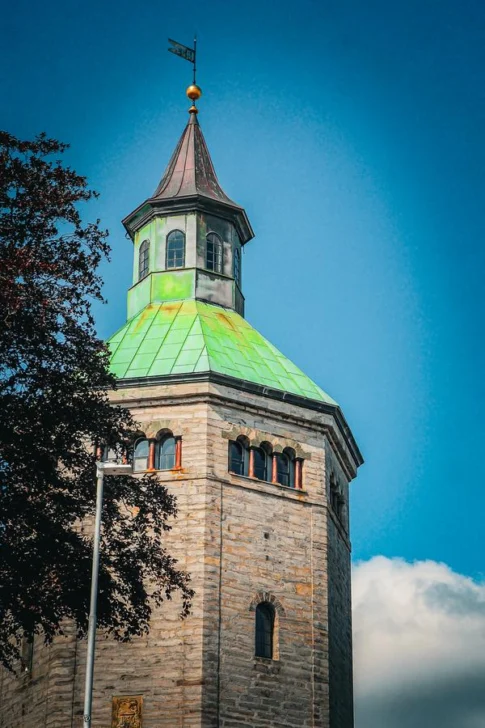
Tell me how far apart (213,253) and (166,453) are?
929 centimetres

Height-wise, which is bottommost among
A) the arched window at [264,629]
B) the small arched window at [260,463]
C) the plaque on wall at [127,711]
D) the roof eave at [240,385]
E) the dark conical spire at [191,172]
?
the plaque on wall at [127,711]

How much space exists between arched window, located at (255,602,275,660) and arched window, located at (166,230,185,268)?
12.6 meters

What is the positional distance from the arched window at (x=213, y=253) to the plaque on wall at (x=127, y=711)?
15.2 metres

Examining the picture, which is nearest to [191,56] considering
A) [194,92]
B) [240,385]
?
[194,92]

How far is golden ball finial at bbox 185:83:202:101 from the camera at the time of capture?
5003cm

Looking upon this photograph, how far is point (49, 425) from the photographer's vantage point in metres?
28.9

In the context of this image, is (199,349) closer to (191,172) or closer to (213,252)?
(213,252)

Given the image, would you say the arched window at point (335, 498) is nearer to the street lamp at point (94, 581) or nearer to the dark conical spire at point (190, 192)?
the dark conical spire at point (190, 192)

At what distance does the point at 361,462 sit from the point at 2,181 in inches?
753

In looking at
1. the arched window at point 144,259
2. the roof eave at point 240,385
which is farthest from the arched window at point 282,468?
the arched window at point 144,259

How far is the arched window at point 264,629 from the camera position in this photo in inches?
1475

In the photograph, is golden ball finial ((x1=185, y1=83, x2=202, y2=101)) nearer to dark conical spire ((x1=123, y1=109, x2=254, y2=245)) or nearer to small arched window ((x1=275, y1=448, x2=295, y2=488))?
dark conical spire ((x1=123, y1=109, x2=254, y2=245))

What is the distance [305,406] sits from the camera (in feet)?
135

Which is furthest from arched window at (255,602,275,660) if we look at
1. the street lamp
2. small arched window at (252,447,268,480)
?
the street lamp
